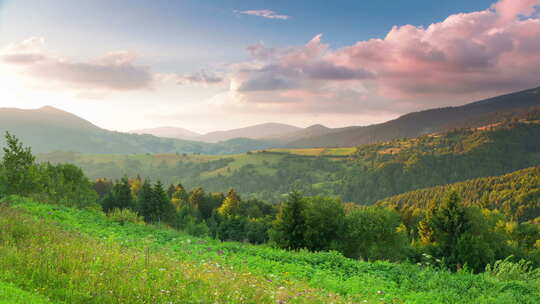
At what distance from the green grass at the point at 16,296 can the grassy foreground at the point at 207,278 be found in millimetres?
465

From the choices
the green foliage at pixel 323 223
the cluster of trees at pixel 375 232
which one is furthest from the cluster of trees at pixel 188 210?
the green foliage at pixel 323 223

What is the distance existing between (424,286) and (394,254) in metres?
42.6

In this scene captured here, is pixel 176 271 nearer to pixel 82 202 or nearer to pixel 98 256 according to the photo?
pixel 98 256

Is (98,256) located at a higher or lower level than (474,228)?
higher

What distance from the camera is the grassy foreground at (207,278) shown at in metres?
8.77

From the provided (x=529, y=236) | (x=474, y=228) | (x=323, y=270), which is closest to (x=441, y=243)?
(x=474, y=228)

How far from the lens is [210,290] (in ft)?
30.5

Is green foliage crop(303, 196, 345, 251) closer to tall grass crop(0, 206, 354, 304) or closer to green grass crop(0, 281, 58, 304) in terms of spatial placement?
tall grass crop(0, 206, 354, 304)

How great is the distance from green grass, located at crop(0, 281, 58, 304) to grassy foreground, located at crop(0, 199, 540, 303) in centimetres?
46

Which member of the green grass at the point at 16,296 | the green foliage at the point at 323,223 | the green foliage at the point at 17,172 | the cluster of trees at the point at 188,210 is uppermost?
the green foliage at the point at 17,172

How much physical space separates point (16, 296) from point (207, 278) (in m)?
5.00

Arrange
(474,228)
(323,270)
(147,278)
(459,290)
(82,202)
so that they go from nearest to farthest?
1. (147,278)
2. (459,290)
3. (323,270)
4. (474,228)
5. (82,202)

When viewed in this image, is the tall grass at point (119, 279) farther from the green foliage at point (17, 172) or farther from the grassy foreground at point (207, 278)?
the green foliage at point (17, 172)

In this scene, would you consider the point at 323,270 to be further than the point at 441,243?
No
